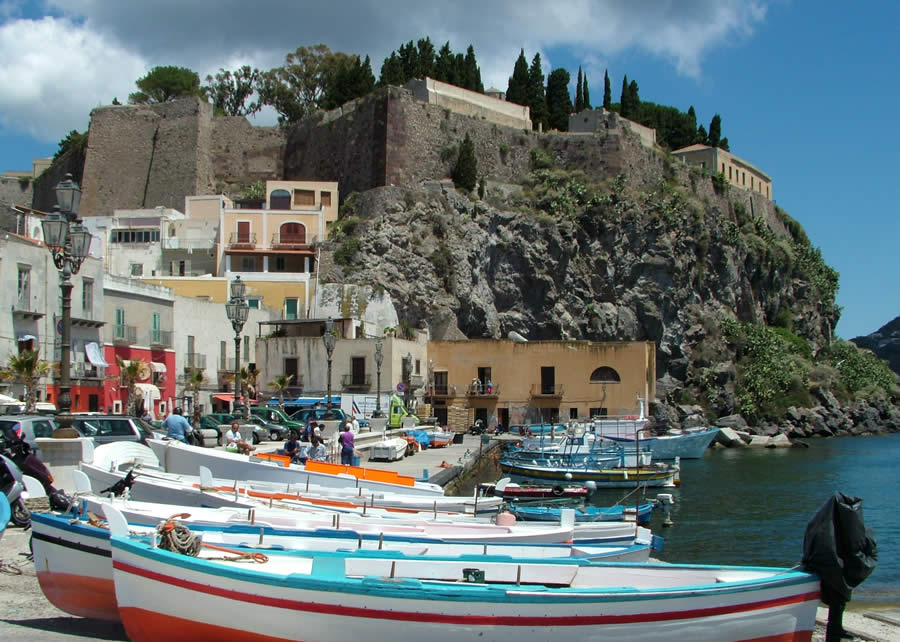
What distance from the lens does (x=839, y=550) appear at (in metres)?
8.22

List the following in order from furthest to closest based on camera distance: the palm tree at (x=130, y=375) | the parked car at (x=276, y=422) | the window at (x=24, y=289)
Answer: the palm tree at (x=130, y=375) → the parked car at (x=276, y=422) → the window at (x=24, y=289)

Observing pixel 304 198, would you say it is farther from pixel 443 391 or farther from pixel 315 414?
pixel 315 414

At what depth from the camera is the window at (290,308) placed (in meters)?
51.7

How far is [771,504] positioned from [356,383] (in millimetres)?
21564

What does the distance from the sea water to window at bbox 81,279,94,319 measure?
580 inches

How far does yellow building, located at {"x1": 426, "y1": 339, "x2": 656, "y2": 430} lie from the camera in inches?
1905

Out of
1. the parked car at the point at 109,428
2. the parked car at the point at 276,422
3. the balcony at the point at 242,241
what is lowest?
the parked car at the point at 276,422

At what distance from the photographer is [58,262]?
15.1m

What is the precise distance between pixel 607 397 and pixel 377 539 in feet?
128

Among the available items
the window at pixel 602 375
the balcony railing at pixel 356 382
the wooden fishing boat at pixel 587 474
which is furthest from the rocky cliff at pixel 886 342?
the wooden fishing boat at pixel 587 474

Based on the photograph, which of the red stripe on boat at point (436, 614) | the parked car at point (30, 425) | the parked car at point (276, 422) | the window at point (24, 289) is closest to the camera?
the red stripe on boat at point (436, 614)

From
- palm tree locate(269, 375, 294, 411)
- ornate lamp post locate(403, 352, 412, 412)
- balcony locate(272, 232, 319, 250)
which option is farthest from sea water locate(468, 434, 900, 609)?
balcony locate(272, 232, 319, 250)

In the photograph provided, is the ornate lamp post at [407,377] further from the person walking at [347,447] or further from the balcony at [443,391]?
the person walking at [347,447]

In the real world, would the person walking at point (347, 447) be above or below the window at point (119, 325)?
below
